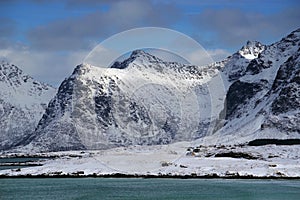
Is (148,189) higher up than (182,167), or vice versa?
(182,167)

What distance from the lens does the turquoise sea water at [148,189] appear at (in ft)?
218

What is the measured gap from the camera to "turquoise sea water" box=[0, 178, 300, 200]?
66.4 meters

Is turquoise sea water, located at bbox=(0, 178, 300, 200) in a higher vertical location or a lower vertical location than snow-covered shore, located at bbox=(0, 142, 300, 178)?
lower

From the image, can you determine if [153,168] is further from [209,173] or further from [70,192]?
[70,192]

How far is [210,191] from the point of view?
7144 centimetres

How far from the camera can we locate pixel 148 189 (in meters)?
74.0

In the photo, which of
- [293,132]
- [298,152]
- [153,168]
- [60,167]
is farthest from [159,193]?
[293,132]

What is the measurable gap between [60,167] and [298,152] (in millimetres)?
42979

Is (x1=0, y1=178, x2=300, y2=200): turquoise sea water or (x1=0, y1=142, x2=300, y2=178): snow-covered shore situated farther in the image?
(x1=0, y1=142, x2=300, y2=178): snow-covered shore

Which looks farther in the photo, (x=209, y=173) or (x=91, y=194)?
(x=209, y=173)

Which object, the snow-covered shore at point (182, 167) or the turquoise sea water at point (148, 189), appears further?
the snow-covered shore at point (182, 167)

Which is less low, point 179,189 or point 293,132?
point 293,132

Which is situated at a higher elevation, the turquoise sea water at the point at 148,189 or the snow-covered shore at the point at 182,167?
the snow-covered shore at the point at 182,167

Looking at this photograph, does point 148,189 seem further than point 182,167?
No
